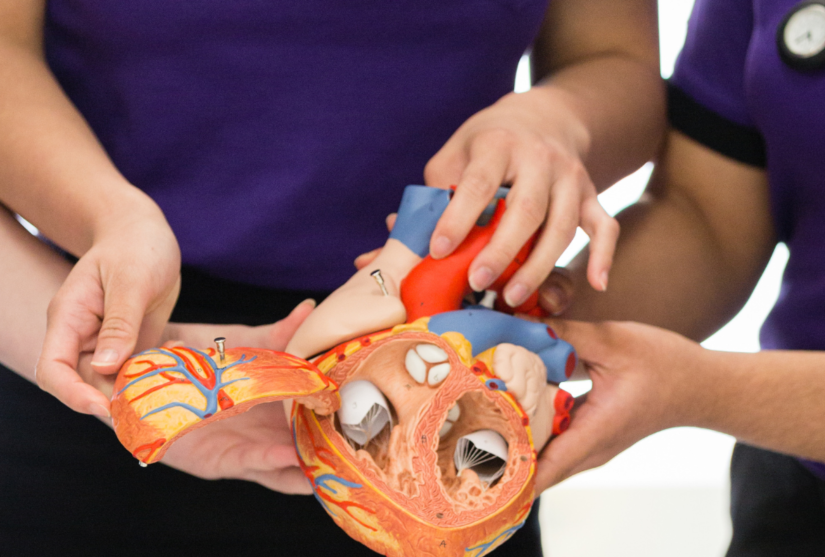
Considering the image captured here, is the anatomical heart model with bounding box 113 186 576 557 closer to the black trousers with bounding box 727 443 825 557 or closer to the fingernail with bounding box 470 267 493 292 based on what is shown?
the fingernail with bounding box 470 267 493 292

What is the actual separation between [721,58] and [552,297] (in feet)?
Result: 1.81

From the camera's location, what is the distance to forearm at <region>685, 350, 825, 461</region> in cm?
87

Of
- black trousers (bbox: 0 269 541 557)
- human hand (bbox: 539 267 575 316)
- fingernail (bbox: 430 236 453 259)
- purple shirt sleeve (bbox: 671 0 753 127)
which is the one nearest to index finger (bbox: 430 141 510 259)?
fingernail (bbox: 430 236 453 259)

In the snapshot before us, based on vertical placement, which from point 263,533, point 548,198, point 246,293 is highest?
point 548,198

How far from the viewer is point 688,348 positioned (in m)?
0.88

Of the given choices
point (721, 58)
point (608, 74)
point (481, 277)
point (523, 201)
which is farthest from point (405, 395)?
point (721, 58)

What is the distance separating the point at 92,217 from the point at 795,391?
2.87 feet

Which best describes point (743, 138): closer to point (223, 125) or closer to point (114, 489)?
point (223, 125)

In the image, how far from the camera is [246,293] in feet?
3.20

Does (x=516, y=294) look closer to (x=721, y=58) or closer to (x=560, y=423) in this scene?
(x=560, y=423)

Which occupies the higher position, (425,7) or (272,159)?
(425,7)

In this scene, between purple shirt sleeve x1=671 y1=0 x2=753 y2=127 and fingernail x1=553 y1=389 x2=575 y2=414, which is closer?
fingernail x1=553 y1=389 x2=575 y2=414

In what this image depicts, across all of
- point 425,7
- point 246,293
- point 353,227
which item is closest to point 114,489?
point 246,293

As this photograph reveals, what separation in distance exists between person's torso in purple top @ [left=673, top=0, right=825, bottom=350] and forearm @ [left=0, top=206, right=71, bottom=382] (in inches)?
39.4
